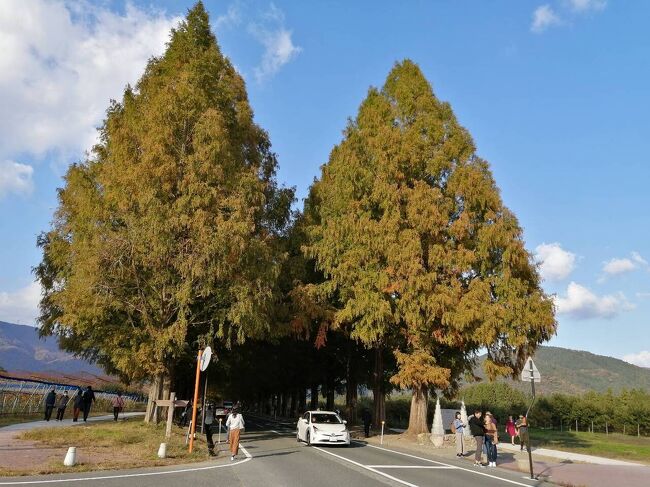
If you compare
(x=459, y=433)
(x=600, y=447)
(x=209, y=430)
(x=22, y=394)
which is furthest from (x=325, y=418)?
(x=600, y=447)

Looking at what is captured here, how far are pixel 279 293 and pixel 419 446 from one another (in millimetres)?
9337

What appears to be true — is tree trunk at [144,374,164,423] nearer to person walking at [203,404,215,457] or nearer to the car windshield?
person walking at [203,404,215,457]

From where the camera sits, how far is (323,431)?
20.2 m

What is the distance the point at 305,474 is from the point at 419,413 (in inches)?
574

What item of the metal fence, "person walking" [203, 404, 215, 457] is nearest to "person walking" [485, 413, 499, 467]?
"person walking" [203, 404, 215, 457]

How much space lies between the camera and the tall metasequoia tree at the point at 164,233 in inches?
774

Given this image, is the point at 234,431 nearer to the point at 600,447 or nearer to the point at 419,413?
the point at 419,413

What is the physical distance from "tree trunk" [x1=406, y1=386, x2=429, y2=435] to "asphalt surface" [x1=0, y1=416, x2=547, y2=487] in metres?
7.71

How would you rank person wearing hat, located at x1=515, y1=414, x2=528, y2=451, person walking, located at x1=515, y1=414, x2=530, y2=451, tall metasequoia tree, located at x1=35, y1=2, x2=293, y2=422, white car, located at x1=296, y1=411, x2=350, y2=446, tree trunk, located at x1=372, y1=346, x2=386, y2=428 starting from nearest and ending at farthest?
person walking, located at x1=515, y1=414, x2=530, y2=451 < person wearing hat, located at x1=515, y1=414, x2=528, y2=451 < tall metasequoia tree, located at x1=35, y1=2, x2=293, y2=422 < white car, located at x1=296, y1=411, x2=350, y2=446 < tree trunk, located at x1=372, y1=346, x2=386, y2=428

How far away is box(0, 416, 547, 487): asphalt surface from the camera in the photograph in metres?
10.4

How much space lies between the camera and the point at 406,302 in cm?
2350

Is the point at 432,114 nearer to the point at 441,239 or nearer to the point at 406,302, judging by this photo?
the point at 441,239

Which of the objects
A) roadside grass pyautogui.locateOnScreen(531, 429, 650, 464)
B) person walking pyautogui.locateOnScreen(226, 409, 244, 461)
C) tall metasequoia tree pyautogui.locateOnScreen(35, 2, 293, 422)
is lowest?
roadside grass pyautogui.locateOnScreen(531, 429, 650, 464)

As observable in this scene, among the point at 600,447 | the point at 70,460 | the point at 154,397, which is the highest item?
the point at 154,397
